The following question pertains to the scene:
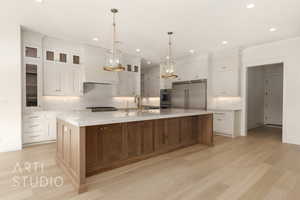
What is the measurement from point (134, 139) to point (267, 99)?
6939 millimetres

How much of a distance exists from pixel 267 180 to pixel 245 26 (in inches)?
119

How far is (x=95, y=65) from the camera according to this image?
4855 mm

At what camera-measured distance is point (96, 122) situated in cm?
204

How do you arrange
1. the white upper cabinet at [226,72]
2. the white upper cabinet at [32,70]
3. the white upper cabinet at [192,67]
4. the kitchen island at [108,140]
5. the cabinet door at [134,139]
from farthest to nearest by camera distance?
the white upper cabinet at [192,67] < the white upper cabinet at [226,72] < the white upper cabinet at [32,70] < the cabinet door at [134,139] < the kitchen island at [108,140]

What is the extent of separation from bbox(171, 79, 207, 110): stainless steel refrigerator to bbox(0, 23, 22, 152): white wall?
4.91m

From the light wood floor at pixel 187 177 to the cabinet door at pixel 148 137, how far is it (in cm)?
21

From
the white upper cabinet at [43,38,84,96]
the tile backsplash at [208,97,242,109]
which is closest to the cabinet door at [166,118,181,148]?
the tile backsplash at [208,97,242,109]

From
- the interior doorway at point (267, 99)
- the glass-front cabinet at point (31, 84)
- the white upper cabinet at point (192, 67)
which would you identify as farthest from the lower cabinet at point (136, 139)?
the interior doorway at point (267, 99)

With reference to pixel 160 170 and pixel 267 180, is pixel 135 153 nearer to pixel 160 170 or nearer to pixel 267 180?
pixel 160 170

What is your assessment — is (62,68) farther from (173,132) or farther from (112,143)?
(173,132)

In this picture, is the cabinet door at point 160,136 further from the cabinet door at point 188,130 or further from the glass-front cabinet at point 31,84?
the glass-front cabinet at point 31,84

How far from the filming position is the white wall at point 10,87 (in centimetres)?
342

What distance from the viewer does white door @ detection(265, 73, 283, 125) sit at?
665cm

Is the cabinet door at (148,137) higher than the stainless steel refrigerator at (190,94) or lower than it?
lower
